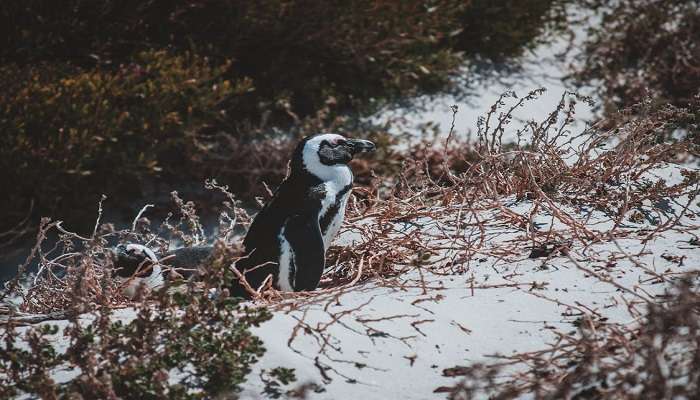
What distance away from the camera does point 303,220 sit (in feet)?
12.9

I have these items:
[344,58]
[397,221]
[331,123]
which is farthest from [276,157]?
[397,221]

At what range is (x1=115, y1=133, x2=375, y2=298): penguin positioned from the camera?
3.90 metres

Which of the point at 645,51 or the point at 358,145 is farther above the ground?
the point at 645,51

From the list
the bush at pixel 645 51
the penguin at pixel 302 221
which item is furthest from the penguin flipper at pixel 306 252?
the bush at pixel 645 51

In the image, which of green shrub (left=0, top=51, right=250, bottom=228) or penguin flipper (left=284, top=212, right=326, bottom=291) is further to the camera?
green shrub (left=0, top=51, right=250, bottom=228)

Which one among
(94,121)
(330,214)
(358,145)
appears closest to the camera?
(330,214)

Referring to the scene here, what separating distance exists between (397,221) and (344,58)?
3660mm

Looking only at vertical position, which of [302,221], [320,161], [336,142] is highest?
[336,142]

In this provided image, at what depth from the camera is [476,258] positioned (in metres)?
4.12

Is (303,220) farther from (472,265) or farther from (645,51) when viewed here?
(645,51)

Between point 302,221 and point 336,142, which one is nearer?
point 302,221

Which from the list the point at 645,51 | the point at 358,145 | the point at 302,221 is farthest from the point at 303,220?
the point at 645,51

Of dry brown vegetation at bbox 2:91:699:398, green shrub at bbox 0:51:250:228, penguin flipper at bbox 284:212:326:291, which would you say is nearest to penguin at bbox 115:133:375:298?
penguin flipper at bbox 284:212:326:291

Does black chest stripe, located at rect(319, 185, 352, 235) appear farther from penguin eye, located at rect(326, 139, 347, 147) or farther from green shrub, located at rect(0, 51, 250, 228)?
green shrub, located at rect(0, 51, 250, 228)
